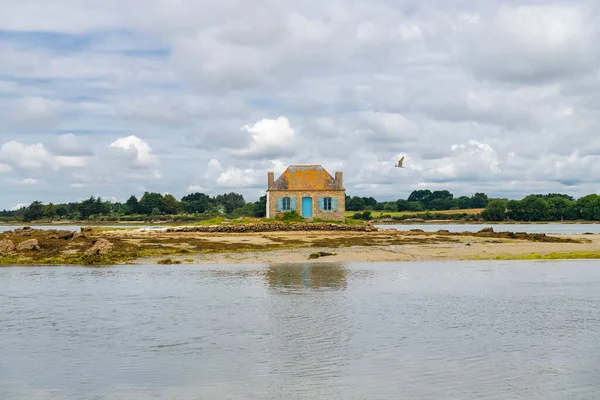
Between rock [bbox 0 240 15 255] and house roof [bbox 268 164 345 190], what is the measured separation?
2408cm

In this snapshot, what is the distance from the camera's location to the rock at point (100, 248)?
106ft

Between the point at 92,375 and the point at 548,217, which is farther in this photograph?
the point at 548,217

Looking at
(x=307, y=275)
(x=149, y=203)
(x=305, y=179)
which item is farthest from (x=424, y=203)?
(x=307, y=275)

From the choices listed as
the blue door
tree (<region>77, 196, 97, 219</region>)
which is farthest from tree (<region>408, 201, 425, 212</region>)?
the blue door

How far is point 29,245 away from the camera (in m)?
32.8

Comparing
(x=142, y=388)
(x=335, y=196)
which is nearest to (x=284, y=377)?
(x=142, y=388)

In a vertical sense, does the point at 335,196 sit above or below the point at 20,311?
above

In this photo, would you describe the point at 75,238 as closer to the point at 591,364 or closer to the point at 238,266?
the point at 238,266

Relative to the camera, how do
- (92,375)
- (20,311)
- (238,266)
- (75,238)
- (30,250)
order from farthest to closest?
(75,238), (30,250), (238,266), (20,311), (92,375)

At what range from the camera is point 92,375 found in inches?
411

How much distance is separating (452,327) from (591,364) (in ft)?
12.2

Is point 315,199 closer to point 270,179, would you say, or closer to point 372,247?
point 270,179

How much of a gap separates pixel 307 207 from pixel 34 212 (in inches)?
2983

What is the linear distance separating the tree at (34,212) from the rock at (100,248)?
280 ft
